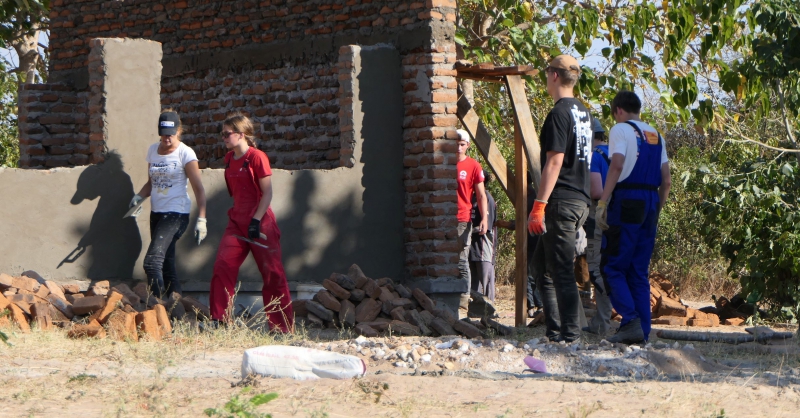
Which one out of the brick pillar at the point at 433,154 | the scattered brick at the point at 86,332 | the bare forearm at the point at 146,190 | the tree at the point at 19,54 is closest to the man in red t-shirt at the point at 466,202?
the brick pillar at the point at 433,154

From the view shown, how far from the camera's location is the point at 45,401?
4.35 m

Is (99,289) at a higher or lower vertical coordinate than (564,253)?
lower

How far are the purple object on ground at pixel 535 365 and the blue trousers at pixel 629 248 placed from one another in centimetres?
89

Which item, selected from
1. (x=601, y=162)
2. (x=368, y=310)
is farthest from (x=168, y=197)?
(x=601, y=162)

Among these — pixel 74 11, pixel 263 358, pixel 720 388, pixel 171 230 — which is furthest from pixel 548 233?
pixel 74 11

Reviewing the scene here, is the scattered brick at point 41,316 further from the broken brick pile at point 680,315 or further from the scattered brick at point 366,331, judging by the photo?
the broken brick pile at point 680,315

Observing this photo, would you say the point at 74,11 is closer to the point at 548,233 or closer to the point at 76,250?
the point at 76,250

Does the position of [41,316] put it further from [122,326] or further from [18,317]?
[122,326]

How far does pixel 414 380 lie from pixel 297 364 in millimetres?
615

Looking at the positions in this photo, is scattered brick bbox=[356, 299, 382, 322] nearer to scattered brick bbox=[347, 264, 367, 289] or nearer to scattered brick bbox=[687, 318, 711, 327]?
scattered brick bbox=[347, 264, 367, 289]

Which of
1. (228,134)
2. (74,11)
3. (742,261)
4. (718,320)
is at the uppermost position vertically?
(74,11)

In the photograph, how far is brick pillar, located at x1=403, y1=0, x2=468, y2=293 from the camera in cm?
820

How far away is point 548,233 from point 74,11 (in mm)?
6582

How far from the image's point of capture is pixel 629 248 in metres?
6.30
